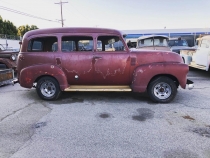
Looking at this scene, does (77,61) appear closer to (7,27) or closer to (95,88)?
(95,88)

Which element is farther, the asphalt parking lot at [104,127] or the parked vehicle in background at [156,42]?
the parked vehicle in background at [156,42]

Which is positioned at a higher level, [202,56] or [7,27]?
[7,27]

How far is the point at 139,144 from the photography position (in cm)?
352

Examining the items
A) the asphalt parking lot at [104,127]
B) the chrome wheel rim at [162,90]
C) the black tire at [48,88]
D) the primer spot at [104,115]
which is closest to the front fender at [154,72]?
the chrome wheel rim at [162,90]

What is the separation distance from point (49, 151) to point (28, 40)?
399 centimetres

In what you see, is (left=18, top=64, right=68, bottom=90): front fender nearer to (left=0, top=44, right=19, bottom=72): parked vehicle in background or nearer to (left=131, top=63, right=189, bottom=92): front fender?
(left=131, top=63, right=189, bottom=92): front fender

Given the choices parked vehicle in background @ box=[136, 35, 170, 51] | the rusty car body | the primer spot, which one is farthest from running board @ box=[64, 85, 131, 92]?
parked vehicle in background @ box=[136, 35, 170, 51]

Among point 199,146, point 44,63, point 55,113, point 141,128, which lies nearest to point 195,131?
point 199,146

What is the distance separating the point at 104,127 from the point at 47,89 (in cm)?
272

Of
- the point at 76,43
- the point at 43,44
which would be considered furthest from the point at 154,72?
the point at 43,44

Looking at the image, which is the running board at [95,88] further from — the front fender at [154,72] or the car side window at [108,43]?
the car side window at [108,43]

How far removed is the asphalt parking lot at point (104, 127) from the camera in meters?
3.32

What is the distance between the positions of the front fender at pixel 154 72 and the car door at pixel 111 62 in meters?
0.40

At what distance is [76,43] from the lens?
6.27 meters
